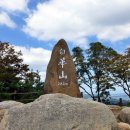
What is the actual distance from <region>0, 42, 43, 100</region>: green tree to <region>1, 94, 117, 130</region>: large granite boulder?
1460 cm

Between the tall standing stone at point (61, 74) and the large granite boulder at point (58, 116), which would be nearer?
the large granite boulder at point (58, 116)

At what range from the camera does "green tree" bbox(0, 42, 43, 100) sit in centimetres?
2314

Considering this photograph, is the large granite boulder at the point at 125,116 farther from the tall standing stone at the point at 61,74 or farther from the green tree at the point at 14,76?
the green tree at the point at 14,76

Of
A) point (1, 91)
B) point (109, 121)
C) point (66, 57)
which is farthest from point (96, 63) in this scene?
point (109, 121)

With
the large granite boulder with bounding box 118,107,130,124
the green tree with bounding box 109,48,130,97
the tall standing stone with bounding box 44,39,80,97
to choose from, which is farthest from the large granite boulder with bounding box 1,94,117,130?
the green tree with bounding box 109,48,130,97

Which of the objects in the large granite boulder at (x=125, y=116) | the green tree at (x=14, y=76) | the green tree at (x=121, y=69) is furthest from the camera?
the green tree at (x=121, y=69)

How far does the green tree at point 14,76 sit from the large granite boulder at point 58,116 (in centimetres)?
1460

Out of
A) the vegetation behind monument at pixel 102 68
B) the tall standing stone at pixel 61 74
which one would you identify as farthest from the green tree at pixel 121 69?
the tall standing stone at pixel 61 74

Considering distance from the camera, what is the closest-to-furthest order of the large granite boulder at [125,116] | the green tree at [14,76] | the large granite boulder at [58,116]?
the large granite boulder at [58,116], the large granite boulder at [125,116], the green tree at [14,76]

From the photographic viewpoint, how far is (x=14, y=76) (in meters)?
27.0

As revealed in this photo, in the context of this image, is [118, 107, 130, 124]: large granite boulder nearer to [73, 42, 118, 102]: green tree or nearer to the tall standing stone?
the tall standing stone

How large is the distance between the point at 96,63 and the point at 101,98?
12.1 feet

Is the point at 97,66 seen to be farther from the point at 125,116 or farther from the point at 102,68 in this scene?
the point at 125,116

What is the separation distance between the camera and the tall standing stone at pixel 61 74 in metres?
16.7
